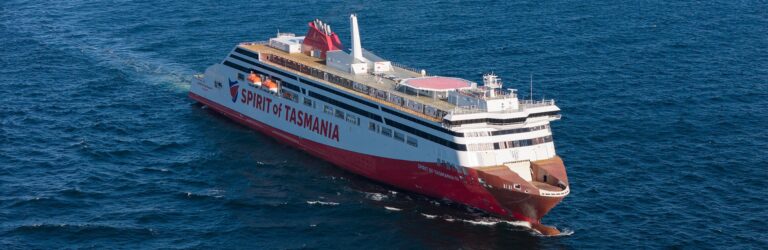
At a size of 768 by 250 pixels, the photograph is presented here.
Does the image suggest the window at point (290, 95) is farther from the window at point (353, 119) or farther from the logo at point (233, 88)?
the window at point (353, 119)

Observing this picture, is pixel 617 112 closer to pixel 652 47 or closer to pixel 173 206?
pixel 652 47

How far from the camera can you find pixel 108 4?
163 m

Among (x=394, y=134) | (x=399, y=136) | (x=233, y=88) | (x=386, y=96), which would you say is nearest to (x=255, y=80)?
(x=233, y=88)

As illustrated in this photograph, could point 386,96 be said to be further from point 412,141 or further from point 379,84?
point 412,141

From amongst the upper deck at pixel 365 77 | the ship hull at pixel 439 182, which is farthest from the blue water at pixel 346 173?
the upper deck at pixel 365 77

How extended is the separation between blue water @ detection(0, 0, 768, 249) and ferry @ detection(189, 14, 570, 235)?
7.19 feet

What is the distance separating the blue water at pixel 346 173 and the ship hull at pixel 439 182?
126cm

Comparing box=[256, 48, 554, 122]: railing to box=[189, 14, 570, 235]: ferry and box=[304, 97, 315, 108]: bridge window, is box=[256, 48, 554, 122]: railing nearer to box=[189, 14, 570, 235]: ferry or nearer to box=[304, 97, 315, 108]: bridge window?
box=[189, 14, 570, 235]: ferry

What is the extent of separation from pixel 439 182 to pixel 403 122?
22.3 ft

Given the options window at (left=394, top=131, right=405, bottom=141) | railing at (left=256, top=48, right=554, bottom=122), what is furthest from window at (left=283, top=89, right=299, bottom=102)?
window at (left=394, top=131, right=405, bottom=141)

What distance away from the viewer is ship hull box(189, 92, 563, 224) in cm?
8525

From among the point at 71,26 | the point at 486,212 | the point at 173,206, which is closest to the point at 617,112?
the point at 486,212

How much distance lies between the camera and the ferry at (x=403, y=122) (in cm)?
8694

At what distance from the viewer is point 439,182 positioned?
9038 cm
